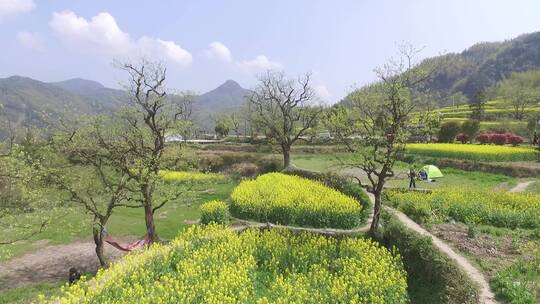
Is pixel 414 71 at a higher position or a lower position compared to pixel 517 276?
higher

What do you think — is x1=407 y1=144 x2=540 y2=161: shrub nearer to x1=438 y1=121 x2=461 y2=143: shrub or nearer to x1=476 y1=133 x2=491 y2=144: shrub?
x1=476 y1=133 x2=491 y2=144: shrub

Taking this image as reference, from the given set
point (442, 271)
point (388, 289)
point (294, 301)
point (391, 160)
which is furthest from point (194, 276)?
point (391, 160)

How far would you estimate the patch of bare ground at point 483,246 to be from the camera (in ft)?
57.1

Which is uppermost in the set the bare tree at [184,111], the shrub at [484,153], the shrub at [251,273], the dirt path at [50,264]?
the bare tree at [184,111]

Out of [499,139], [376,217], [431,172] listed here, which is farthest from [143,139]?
[499,139]

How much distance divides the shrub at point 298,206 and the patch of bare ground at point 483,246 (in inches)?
195

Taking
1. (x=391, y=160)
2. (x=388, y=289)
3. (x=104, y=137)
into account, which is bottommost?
(x=388, y=289)

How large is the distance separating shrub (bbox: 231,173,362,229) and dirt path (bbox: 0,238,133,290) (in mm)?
8621

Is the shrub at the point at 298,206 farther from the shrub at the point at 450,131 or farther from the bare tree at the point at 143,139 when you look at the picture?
the shrub at the point at 450,131

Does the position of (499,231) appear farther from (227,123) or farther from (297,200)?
(227,123)

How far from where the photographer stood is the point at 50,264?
2614cm

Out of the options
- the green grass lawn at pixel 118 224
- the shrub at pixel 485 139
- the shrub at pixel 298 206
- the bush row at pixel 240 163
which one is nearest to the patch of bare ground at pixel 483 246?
the shrub at pixel 298 206

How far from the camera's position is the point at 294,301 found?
16172mm

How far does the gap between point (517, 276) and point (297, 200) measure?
45.0 ft
